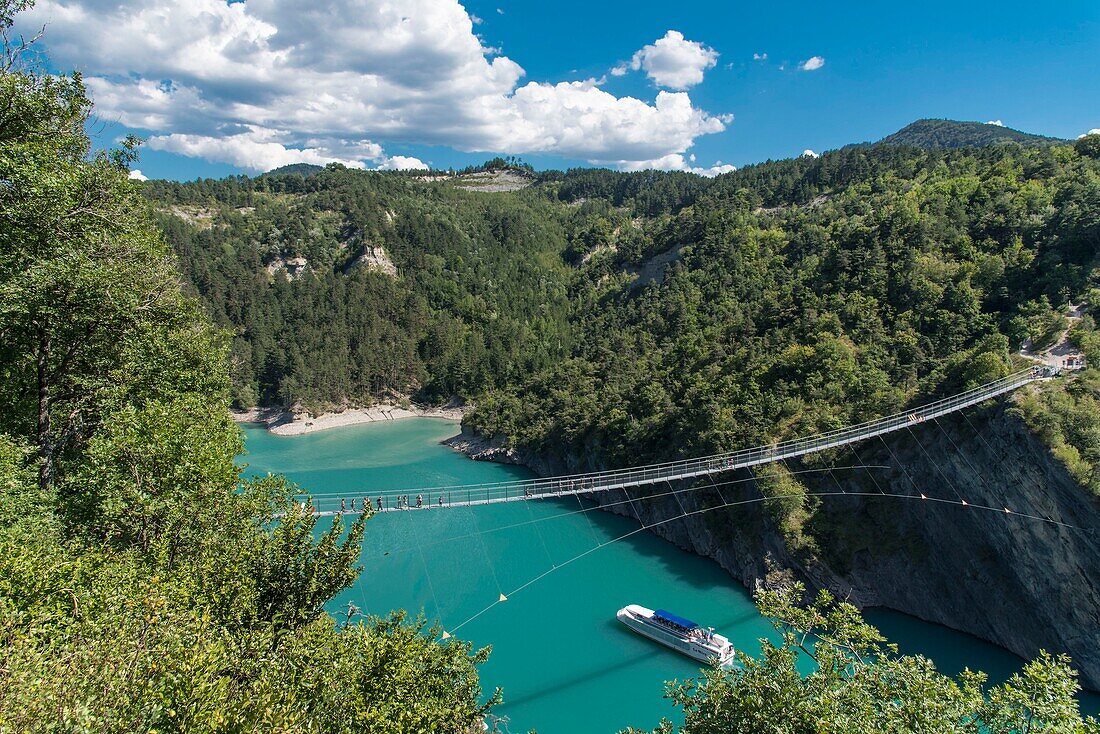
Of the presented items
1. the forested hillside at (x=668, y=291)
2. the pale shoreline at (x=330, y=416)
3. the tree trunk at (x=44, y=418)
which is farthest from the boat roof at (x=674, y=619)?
the pale shoreline at (x=330, y=416)

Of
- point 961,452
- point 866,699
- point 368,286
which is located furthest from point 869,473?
point 368,286

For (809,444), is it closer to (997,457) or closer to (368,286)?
(997,457)

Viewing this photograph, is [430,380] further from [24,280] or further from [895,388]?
[24,280]

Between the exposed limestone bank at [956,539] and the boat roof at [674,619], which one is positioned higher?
the exposed limestone bank at [956,539]

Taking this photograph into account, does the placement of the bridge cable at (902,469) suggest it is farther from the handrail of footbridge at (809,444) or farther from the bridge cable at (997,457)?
the bridge cable at (997,457)

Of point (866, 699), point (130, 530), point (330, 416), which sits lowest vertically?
point (330, 416)

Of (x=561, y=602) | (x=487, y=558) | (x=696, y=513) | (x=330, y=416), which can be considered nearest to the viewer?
(x=561, y=602)
